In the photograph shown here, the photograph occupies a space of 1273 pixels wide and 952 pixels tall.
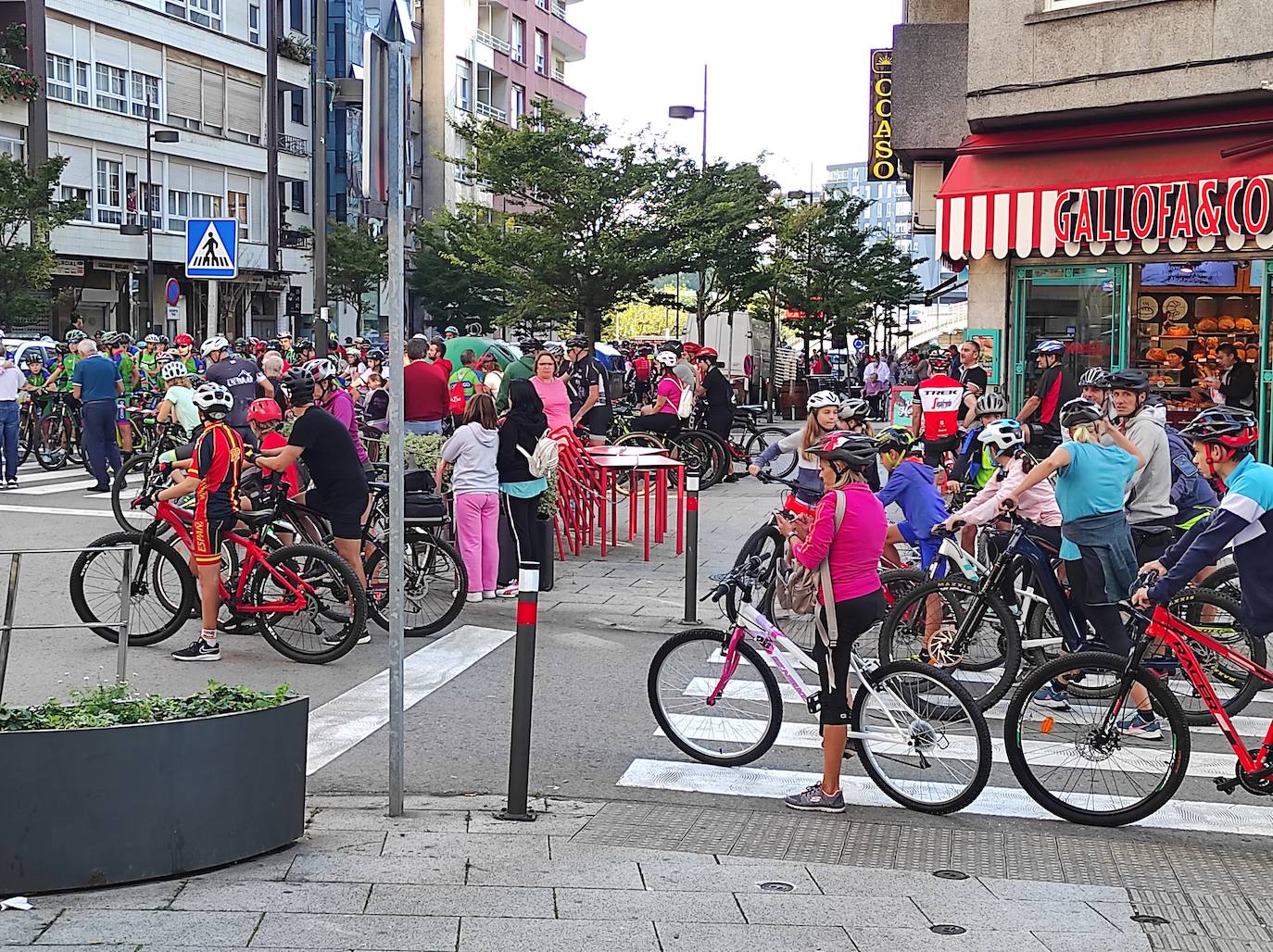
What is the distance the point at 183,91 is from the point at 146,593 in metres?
43.2

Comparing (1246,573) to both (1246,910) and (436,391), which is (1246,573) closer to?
(1246,910)

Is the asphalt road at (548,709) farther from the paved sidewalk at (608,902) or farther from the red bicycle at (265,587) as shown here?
the paved sidewalk at (608,902)

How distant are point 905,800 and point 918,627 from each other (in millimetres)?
2405

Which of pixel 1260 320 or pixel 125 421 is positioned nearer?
pixel 1260 320

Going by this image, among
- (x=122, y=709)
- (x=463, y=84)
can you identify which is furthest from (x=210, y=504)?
(x=463, y=84)

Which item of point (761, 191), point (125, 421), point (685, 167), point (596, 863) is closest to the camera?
point (596, 863)

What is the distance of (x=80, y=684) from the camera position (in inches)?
366

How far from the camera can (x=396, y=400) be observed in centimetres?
621

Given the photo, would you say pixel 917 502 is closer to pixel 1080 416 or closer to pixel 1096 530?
pixel 1080 416

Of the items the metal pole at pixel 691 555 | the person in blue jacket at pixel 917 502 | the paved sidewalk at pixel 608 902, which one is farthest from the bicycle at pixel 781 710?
the metal pole at pixel 691 555

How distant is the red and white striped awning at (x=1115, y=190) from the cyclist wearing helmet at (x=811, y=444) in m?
6.34

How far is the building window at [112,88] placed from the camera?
150 feet

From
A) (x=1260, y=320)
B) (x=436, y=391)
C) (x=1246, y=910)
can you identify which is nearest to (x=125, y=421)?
(x=436, y=391)

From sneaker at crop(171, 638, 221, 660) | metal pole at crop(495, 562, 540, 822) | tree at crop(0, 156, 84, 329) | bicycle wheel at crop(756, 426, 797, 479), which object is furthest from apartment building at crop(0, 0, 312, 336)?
metal pole at crop(495, 562, 540, 822)
